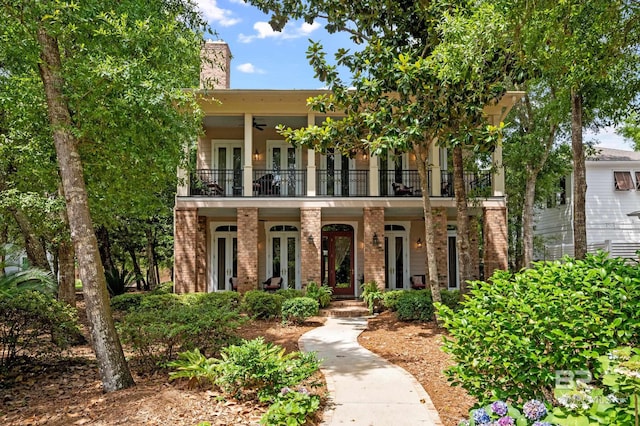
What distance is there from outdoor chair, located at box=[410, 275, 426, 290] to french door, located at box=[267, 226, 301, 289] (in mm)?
4181

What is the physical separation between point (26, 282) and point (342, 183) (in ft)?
35.0

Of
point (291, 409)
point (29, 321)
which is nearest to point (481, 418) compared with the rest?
point (291, 409)

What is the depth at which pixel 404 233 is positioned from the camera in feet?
52.3

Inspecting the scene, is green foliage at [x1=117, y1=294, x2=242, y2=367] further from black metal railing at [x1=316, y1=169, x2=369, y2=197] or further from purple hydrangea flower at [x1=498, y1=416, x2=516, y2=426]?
black metal railing at [x1=316, y1=169, x2=369, y2=197]

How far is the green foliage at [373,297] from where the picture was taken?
12125mm

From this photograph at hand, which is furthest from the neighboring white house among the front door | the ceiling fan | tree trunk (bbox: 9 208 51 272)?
tree trunk (bbox: 9 208 51 272)

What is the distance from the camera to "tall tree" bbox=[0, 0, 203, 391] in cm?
510

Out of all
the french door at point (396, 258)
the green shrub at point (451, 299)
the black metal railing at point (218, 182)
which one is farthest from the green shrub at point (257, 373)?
the french door at point (396, 258)

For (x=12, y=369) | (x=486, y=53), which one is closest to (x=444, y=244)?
(x=486, y=53)

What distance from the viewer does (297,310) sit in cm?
1038

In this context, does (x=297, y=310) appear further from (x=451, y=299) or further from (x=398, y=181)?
(x=398, y=181)

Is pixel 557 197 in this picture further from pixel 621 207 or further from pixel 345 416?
pixel 345 416

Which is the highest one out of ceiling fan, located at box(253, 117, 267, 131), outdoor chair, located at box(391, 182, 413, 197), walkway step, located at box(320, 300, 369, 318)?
ceiling fan, located at box(253, 117, 267, 131)

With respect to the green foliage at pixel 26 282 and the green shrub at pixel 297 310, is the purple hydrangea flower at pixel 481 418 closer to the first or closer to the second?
the green foliage at pixel 26 282
